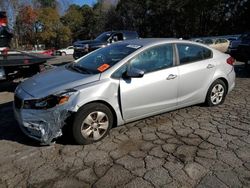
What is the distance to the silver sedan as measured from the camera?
4418 mm

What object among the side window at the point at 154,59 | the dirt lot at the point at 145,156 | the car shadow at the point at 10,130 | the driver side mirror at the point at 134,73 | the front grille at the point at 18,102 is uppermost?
the side window at the point at 154,59

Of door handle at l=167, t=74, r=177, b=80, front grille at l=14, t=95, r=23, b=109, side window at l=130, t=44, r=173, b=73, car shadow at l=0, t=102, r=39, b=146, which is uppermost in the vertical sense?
side window at l=130, t=44, r=173, b=73

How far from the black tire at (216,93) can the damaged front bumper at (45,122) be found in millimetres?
3032

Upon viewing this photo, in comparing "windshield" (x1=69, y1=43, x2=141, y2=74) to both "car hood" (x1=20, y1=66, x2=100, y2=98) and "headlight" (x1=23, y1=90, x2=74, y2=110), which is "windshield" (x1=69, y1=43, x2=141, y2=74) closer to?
"car hood" (x1=20, y1=66, x2=100, y2=98)

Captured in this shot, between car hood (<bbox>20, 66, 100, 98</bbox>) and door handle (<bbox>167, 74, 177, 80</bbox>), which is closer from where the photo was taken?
car hood (<bbox>20, 66, 100, 98</bbox>)

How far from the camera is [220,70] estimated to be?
6.15m

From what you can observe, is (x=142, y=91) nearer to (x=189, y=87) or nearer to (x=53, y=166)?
(x=189, y=87)

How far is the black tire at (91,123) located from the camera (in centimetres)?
444

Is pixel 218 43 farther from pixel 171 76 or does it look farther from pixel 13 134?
pixel 13 134

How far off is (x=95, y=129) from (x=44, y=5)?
57.7m

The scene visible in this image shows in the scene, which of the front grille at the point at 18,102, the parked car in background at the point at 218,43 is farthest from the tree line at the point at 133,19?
the front grille at the point at 18,102

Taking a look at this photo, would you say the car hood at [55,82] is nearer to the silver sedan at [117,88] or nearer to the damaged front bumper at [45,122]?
the silver sedan at [117,88]

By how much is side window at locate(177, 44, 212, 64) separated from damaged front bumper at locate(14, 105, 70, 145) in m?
2.42

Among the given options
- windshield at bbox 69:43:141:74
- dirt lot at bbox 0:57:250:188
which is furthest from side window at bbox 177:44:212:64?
dirt lot at bbox 0:57:250:188
